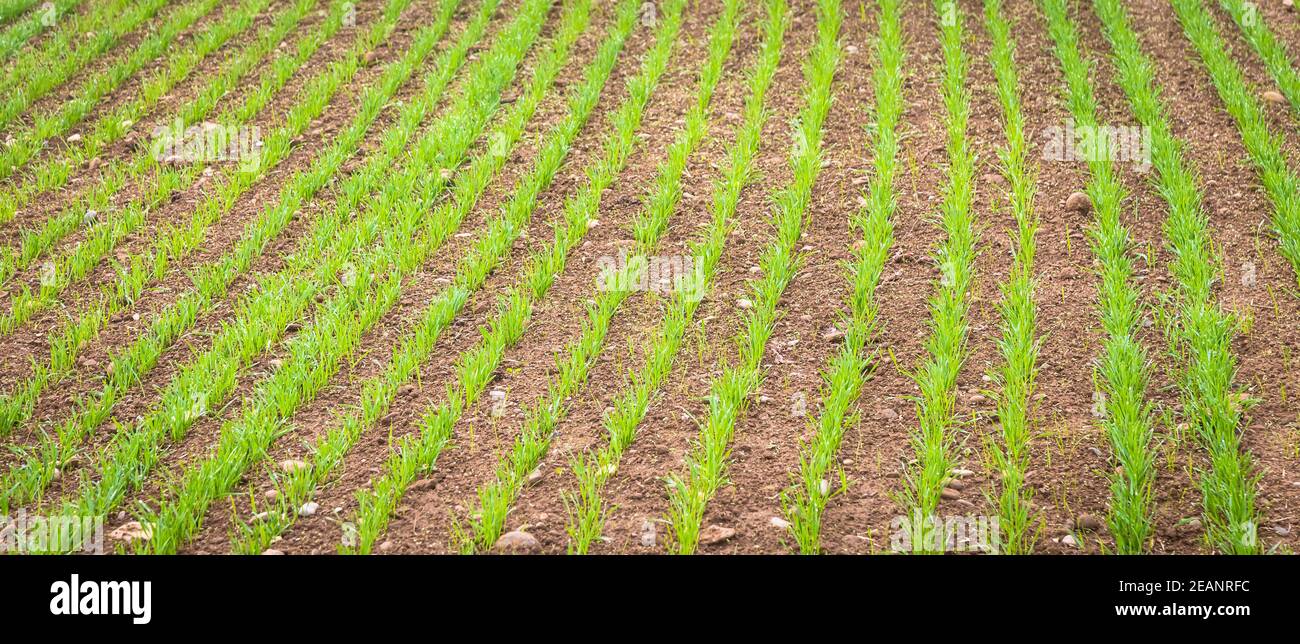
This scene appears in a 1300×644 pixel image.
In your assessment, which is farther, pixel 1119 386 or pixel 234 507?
pixel 1119 386

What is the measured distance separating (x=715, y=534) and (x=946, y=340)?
136cm

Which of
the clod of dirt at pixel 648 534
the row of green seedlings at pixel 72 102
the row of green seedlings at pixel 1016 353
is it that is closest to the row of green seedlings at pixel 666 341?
the clod of dirt at pixel 648 534

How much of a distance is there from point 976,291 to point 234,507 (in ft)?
9.98

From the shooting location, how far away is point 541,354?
4.41m

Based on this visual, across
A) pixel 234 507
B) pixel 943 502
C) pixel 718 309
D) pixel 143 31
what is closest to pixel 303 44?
pixel 143 31

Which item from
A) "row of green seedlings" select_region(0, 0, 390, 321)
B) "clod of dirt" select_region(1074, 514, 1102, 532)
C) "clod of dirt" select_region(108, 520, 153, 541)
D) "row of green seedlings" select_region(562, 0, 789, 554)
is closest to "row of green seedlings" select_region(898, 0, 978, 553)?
"clod of dirt" select_region(1074, 514, 1102, 532)

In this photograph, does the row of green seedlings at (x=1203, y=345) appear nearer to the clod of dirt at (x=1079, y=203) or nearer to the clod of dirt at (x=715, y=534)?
the clod of dirt at (x=1079, y=203)

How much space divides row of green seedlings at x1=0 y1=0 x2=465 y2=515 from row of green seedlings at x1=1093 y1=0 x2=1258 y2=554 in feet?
11.4

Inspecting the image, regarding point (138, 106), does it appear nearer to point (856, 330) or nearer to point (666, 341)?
point (666, 341)

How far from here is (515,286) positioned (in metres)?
4.83

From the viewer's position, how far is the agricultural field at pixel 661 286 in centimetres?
361

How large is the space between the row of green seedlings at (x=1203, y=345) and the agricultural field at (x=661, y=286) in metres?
0.02
